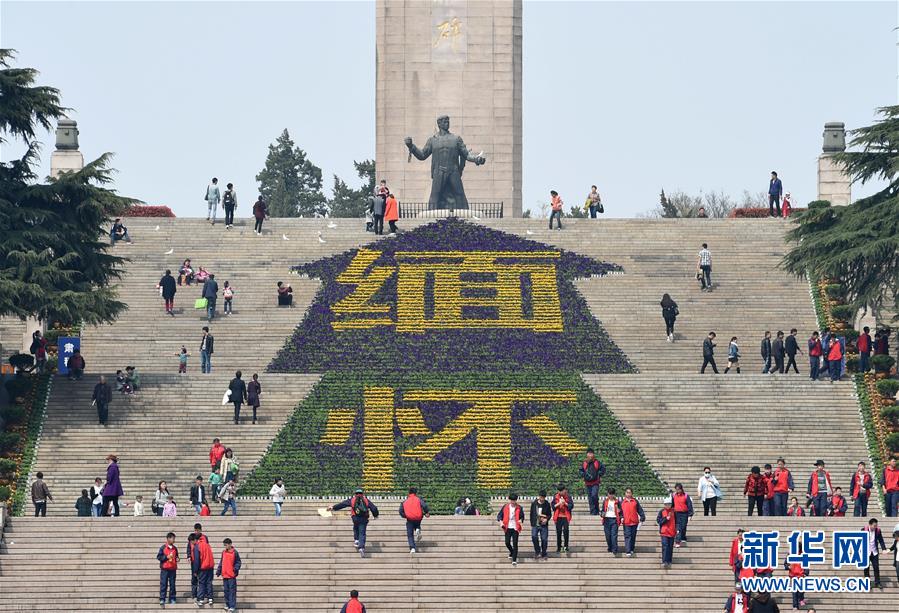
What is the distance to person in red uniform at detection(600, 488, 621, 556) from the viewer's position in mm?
45812

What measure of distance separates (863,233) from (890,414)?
5.76m

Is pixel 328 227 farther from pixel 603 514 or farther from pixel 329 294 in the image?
pixel 603 514

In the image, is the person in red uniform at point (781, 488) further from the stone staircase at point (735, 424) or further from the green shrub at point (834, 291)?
the green shrub at point (834, 291)

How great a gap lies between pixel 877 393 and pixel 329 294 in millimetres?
16766

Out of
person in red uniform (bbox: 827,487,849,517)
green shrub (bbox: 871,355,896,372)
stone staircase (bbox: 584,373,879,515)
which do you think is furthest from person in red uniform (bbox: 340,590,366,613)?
green shrub (bbox: 871,355,896,372)

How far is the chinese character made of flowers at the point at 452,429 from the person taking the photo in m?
54.3

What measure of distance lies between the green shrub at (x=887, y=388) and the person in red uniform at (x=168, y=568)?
2092cm

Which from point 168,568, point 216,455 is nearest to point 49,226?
point 216,455

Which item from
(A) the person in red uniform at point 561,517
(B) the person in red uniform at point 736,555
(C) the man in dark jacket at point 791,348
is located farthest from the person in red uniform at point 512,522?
(C) the man in dark jacket at point 791,348

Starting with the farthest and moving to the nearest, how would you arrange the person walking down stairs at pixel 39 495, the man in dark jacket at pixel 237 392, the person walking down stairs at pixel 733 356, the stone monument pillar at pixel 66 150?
the stone monument pillar at pixel 66 150 → the person walking down stairs at pixel 733 356 → the man in dark jacket at pixel 237 392 → the person walking down stairs at pixel 39 495

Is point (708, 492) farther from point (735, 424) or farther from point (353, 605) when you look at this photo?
point (353, 605)

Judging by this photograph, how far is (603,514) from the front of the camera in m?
46.0

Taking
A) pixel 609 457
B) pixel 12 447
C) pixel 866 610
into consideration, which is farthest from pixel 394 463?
pixel 866 610

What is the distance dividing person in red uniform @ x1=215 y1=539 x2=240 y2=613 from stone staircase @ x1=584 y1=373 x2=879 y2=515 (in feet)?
43.8
